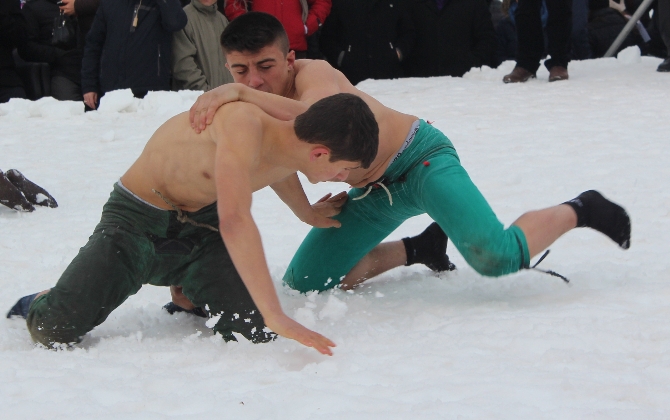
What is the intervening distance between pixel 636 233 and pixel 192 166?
2.10 meters

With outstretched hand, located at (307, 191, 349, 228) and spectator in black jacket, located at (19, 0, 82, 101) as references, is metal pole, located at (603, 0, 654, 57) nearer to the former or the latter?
spectator in black jacket, located at (19, 0, 82, 101)

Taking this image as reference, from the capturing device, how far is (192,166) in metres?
2.52

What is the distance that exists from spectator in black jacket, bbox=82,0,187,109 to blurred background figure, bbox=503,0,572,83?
302 cm

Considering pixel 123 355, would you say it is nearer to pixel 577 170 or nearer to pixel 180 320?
pixel 180 320

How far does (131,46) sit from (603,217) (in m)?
4.54

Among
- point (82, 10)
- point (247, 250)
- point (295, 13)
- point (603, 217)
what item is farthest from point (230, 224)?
point (82, 10)

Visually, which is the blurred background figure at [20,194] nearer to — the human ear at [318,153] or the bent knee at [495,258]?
the human ear at [318,153]

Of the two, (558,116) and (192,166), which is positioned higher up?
(192,166)

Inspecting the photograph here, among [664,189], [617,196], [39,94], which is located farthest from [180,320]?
[39,94]

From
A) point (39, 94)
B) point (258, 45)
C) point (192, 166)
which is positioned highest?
point (258, 45)

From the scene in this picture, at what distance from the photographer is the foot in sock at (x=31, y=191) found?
4.34 meters

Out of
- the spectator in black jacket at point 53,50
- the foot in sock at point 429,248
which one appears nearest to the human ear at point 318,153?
the foot in sock at point 429,248

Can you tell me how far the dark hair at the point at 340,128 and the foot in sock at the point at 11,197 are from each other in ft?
8.02

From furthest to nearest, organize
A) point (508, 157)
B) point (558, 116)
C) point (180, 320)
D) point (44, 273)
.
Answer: point (558, 116)
point (508, 157)
point (44, 273)
point (180, 320)
